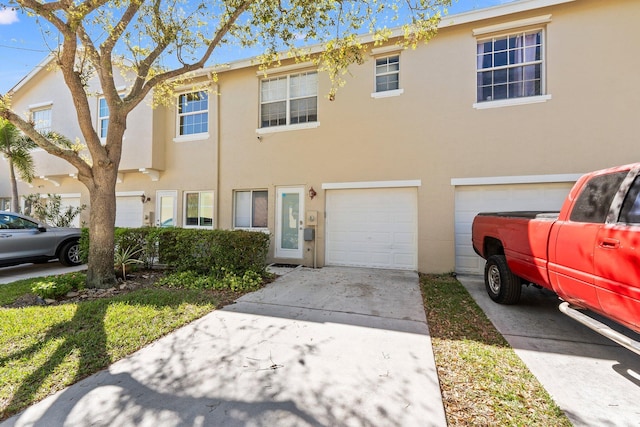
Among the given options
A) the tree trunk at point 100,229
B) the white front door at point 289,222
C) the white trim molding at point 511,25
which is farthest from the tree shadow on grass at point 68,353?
the white trim molding at point 511,25

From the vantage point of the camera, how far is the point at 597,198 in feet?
10.7

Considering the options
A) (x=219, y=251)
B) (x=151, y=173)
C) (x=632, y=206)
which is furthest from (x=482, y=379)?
(x=151, y=173)

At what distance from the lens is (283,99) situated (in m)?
9.08

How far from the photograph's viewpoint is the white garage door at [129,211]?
10.7 meters

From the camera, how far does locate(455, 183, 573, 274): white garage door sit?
6723 millimetres

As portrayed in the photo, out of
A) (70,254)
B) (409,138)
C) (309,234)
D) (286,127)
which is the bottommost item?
(70,254)

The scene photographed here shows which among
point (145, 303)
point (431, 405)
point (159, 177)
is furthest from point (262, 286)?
point (159, 177)

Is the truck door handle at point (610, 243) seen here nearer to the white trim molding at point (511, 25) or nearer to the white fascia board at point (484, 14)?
the white fascia board at point (484, 14)

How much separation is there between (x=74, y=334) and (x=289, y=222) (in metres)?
5.72

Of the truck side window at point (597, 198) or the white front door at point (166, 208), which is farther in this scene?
the white front door at point (166, 208)

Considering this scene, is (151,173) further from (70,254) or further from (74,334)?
(74,334)

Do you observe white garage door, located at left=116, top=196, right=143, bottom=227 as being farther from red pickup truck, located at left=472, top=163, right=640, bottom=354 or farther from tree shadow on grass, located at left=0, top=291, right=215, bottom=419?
red pickup truck, located at left=472, top=163, right=640, bottom=354

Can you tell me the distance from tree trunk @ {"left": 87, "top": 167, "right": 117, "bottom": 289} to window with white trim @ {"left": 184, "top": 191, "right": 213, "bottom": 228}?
3.84 metres

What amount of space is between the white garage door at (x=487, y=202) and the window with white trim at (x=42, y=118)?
15.7 m
